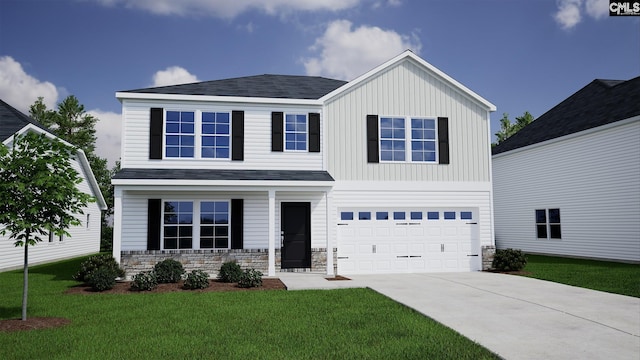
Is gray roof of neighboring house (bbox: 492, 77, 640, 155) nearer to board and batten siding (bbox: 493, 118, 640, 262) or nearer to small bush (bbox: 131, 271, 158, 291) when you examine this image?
board and batten siding (bbox: 493, 118, 640, 262)

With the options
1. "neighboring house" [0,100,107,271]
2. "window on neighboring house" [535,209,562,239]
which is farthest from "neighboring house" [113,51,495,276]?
"window on neighboring house" [535,209,562,239]

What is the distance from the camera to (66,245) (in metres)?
24.9

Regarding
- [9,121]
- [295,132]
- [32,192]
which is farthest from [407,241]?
[9,121]

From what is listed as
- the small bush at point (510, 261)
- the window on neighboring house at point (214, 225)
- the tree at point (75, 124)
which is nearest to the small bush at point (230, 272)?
the window on neighboring house at point (214, 225)

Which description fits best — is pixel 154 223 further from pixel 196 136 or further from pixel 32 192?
pixel 32 192

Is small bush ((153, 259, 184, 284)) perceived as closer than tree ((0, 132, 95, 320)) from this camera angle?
No

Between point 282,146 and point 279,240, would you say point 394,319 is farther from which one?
point 282,146

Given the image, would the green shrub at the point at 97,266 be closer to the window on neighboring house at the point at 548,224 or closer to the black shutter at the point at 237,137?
the black shutter at the point at 237,137

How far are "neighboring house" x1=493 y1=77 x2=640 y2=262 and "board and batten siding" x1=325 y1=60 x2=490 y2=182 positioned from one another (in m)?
6.19

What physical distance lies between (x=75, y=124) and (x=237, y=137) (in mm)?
34157

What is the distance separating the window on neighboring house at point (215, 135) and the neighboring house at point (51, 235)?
13.1ft

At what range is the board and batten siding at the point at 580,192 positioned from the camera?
18844mm

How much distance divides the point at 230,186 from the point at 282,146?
97.3 inches

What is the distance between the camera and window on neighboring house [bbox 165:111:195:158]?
51.8ft
